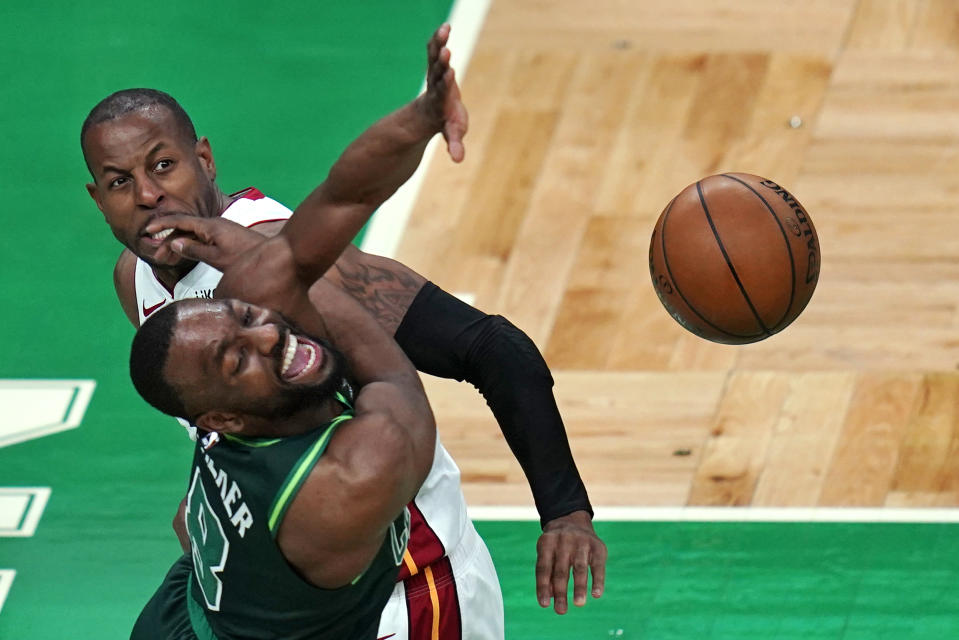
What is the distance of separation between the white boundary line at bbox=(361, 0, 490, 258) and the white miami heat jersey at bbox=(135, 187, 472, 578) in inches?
76.2

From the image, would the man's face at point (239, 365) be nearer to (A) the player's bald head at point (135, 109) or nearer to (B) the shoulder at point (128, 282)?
(A) the player's bald head at point (135, 109)

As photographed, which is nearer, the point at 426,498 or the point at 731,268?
the point at 426,498

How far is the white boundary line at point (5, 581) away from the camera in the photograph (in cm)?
454

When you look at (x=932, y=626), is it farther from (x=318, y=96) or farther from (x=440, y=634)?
(x=318, y=96)

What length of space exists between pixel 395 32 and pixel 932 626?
4.08 m

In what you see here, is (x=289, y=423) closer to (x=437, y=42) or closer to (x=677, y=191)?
(x=437, y=42)

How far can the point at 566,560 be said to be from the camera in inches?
121

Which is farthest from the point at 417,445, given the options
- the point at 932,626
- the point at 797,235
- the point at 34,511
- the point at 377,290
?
the point at 34,511

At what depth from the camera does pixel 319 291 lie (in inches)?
121

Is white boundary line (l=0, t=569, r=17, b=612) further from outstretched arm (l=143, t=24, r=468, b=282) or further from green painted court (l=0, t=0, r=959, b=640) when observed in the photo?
outstretched arm (l=143, t=24, r=468, b=282)

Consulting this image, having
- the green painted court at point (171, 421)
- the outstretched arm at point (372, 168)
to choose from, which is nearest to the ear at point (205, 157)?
the outstretched arm at point (372, 168)

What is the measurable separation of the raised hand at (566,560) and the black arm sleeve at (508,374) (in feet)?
0.14

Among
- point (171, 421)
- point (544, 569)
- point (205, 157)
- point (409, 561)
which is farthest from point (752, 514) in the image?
point (205, 157)

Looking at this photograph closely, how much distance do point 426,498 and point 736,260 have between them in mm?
1078
